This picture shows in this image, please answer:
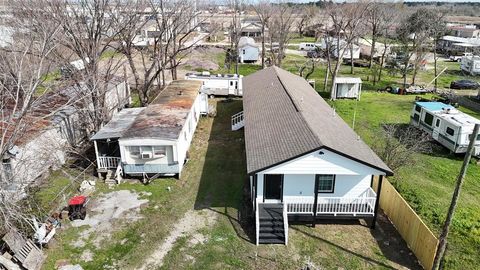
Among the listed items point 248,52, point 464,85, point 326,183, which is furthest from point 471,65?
point 326,183

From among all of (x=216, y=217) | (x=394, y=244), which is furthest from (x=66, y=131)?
(x=394, y=244)

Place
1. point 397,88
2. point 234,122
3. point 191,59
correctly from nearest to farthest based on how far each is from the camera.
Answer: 1. point 234,122
2. point 397,88
3. point 191,59

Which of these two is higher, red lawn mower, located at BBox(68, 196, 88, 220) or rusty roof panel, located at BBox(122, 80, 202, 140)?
rusty roof panel, located at BBox(122, 80, 202, 140)

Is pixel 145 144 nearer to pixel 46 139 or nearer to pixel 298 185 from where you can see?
pixel 46 139

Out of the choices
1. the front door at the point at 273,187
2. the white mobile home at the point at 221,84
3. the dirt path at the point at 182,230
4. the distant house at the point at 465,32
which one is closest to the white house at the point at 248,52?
the white mobile home at the point at 221,84

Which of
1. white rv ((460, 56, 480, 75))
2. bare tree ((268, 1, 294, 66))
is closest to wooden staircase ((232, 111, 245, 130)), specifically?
bare tree ((268, 1, 294, 66))

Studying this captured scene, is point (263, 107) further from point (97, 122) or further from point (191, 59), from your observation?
point (191, 59)

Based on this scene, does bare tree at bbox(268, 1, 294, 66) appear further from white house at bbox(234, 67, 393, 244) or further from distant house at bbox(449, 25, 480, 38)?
distant house at bbox(449, 25, 480, 38)
